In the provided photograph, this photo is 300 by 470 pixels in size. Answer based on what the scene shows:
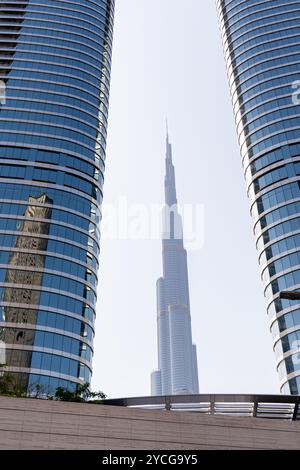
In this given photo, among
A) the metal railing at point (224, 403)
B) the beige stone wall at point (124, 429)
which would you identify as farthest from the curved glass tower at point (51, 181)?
the beige stone wall at point (124, 429)

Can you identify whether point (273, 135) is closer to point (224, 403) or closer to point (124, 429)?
point (224, 403)

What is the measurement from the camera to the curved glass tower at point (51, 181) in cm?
7025

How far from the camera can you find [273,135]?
284ft

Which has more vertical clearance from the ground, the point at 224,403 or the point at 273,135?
the point at 273,135

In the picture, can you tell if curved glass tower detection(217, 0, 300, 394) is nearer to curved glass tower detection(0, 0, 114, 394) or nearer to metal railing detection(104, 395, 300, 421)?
curved glass tower detection(0, 0, 114, 394)

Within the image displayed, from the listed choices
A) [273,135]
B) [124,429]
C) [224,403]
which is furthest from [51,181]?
[124,429]

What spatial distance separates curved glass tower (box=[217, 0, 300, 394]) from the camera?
244ft

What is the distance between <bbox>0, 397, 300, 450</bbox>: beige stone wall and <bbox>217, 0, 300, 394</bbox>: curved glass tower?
140ft

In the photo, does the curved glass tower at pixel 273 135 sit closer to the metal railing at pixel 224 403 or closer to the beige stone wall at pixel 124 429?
the metal railing at pixel 224 403

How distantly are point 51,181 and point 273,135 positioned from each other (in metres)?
36.6

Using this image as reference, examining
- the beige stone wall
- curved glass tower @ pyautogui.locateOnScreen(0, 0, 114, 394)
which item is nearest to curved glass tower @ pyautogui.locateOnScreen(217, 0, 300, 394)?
curved glass tower @ pyautogui.locateOnScreen(0, 0, 114, 394)
